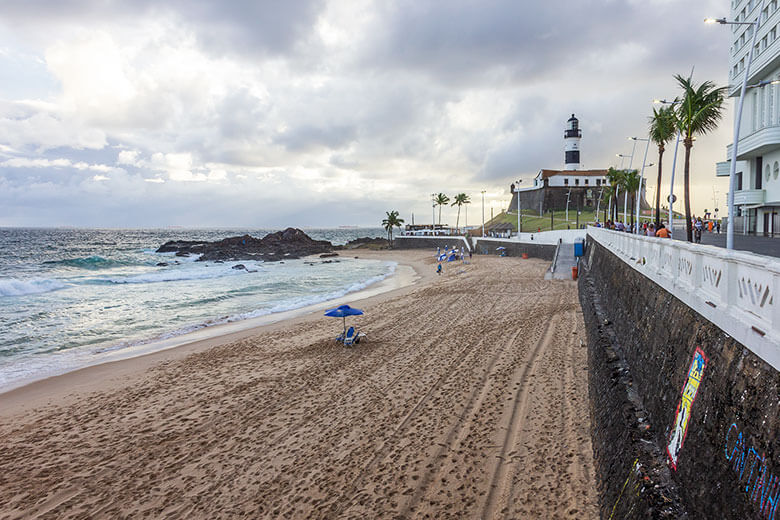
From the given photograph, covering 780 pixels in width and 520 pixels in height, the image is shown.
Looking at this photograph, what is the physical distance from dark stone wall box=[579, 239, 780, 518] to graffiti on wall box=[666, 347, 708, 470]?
48 millimetres

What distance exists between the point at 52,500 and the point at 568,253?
1528 inches

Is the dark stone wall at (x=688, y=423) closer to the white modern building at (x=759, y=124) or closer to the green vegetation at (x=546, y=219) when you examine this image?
the white modern building at (x=759, y=124)

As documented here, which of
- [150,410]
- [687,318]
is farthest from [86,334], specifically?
[687,318]

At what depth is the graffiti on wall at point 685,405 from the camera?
14.6 feet

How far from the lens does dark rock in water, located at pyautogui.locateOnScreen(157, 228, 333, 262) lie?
67.9m

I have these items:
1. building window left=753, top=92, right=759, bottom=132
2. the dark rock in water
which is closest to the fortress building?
the dark rock in water

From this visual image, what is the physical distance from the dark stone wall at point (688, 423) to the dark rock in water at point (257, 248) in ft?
200

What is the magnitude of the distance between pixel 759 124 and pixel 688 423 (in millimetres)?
42512

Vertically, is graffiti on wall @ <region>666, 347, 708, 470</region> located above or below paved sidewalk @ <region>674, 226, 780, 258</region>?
below

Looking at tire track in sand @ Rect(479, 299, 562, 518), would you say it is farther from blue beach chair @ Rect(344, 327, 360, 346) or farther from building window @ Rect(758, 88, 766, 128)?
building window @ Rect(758, 88, 766, 128)

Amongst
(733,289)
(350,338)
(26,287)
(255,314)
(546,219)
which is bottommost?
(255,314)

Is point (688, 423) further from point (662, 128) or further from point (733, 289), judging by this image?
point (662, 128)

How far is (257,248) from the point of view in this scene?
79875mm

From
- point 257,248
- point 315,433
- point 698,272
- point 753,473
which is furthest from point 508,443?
point 257,248
